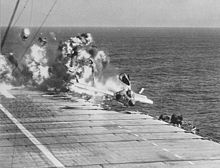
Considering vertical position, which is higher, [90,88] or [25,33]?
[25,33]

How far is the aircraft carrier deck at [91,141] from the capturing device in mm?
20781

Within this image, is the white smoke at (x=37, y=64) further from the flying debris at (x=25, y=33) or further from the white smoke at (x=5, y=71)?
the flying debris at (x=25, y=33)

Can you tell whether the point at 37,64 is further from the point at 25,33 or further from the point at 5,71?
the point at 25,33

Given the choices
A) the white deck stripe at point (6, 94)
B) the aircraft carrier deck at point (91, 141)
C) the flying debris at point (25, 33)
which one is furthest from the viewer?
the flying debris at point (25, 33)

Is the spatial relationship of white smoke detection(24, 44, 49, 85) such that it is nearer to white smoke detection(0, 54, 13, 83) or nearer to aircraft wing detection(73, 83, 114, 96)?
white smoke detection(0, 54, 13, 83)

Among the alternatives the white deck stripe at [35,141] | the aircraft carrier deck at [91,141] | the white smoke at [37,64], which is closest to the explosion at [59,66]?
the white smoke at [37,64]

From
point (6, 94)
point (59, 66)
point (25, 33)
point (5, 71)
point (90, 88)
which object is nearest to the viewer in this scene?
point (6, 94)

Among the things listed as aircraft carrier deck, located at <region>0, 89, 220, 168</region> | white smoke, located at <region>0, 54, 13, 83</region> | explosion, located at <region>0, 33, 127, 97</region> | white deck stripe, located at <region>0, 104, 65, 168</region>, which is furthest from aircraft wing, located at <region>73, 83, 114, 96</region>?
white deck stripe, located at <region>0, 104, 65, 168</region>

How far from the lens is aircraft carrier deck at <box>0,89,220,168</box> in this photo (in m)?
20.8

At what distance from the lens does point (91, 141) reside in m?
24.8

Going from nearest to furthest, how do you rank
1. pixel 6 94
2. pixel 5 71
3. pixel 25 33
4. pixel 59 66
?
pixel 6 94, pixel 59 66, pixel 5 71, pixel 25 33

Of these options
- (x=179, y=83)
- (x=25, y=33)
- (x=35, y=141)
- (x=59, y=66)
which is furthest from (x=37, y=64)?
(x=179, y=83)

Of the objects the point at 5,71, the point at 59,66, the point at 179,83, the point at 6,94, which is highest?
the point at 59,66

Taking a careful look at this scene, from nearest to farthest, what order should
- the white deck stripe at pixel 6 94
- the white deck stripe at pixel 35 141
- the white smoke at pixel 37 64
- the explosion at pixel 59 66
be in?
1. the white deck stripe at pixel 35 141
2. the white deck stripe at pixel 6 94
3. the explosion at pixel 59 66
4. the white smoke at pixel 37 64
